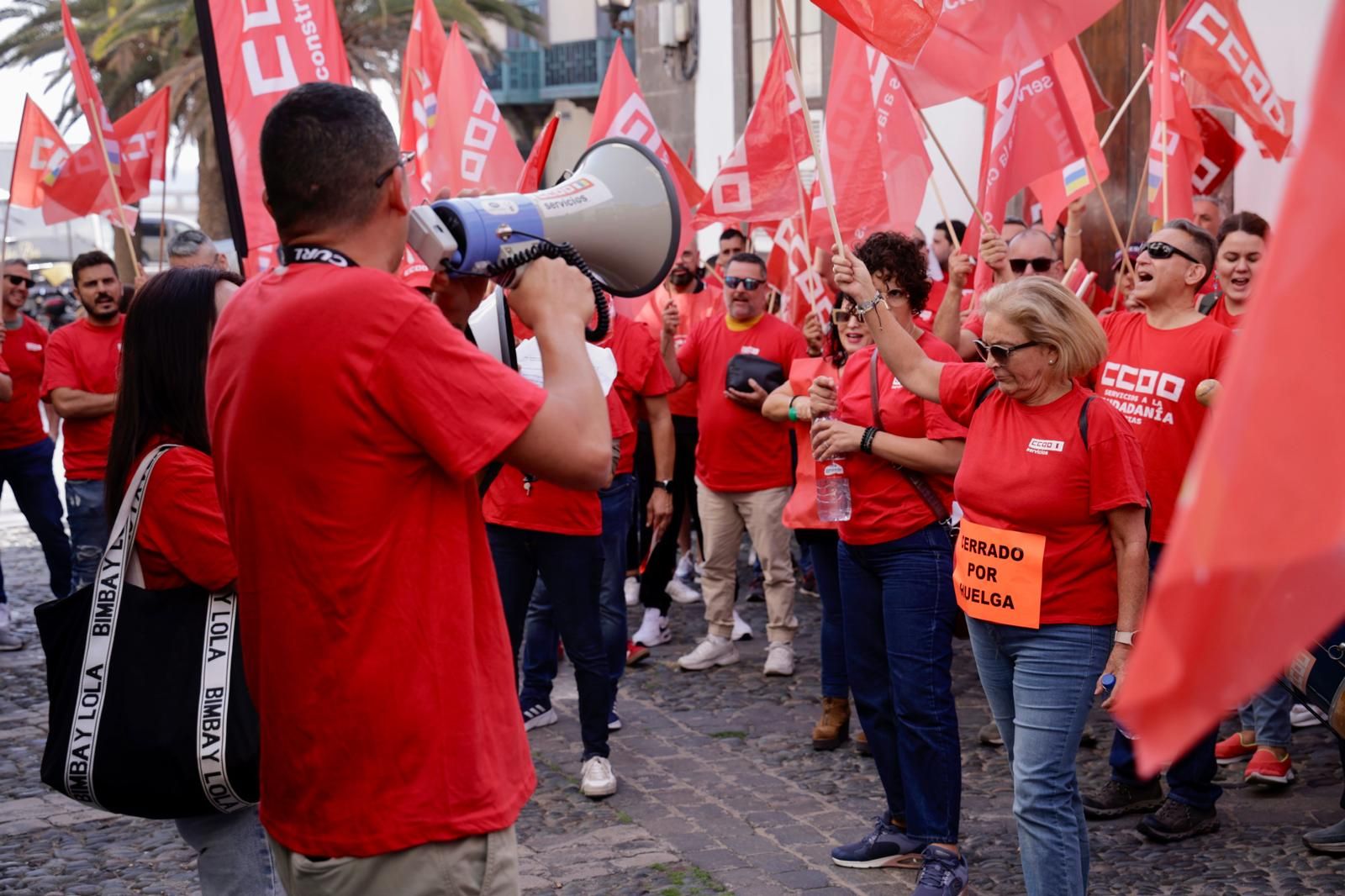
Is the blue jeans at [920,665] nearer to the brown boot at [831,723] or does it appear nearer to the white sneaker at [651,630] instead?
the brown boot at [831,723]

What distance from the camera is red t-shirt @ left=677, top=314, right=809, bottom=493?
7.92 m

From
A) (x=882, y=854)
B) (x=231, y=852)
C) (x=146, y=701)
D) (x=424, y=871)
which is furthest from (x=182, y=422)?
(x=882, y=854)

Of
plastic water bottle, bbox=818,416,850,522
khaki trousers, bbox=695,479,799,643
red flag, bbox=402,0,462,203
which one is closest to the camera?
plastic water bottle, bbox=818,416,850,522

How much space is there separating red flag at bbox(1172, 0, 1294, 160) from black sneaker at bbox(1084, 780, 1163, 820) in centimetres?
395

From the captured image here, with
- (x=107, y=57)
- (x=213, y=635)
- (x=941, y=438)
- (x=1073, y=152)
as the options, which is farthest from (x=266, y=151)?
(x=107, y=57)

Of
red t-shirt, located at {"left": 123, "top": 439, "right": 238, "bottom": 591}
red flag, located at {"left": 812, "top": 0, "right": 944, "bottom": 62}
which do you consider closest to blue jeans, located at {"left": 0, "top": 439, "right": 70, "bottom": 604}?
red flag, located at {"left": 812, "top": 0, "right": 944, "bottom": 62}

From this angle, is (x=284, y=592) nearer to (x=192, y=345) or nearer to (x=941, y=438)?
(x=192, y=345)

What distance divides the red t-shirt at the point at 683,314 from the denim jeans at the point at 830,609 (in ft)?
7.34

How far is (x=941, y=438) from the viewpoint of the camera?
484 cm

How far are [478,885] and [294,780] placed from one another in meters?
0.33

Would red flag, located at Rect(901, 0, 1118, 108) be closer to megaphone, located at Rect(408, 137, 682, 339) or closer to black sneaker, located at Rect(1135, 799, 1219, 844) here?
black sneaker, located at Rect(1135, 799, 1219, 844)

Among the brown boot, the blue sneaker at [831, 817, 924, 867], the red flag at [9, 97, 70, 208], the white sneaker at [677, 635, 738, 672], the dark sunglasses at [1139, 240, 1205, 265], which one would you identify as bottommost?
the white sneaker at [677, 635, 738, 672]

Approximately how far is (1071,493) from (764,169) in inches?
203

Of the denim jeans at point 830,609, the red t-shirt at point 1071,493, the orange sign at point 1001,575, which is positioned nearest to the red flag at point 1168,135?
the denim jeans at point 830,609
